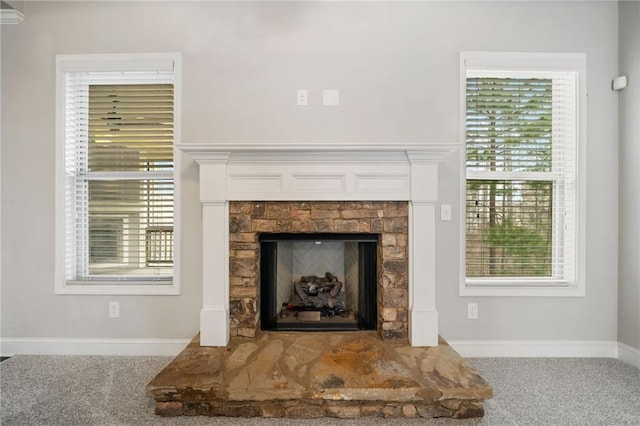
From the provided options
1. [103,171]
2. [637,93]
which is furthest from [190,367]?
[637,93]

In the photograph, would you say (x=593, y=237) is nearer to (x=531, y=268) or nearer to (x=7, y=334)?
(x=531, y=268)

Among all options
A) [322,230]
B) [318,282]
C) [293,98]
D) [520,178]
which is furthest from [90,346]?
[520,178]

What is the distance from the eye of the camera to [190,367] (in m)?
1.81

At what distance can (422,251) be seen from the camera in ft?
6.97

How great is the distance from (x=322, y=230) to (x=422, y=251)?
2.34 feet

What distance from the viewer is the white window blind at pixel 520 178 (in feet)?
7.91

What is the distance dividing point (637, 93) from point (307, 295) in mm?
2876

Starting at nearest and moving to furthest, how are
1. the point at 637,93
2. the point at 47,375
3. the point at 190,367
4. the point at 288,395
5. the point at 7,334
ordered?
the point at 288,395 < the point at 190,367 < the point at 47,375 < the point at 637,93 < the point at 7,334

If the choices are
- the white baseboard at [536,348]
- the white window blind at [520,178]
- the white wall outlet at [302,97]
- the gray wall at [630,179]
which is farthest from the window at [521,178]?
the white wall outlet at [302,97]

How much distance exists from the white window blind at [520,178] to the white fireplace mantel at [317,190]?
1.84 ft

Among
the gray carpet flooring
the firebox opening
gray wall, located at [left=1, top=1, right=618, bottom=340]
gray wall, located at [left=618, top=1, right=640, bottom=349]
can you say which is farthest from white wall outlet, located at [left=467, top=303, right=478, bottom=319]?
gray wall, located at [left=618, top=1, right=640, bottom=349]

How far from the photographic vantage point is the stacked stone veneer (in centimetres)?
215

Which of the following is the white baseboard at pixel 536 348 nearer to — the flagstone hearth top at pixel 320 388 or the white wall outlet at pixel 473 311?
the white wall outlet at pixel 473 311

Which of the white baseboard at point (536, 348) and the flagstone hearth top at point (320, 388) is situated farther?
the white baseboard at point (536, 348)
